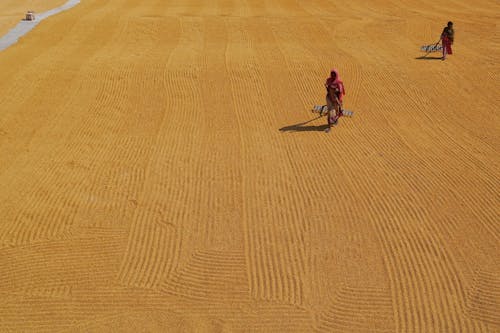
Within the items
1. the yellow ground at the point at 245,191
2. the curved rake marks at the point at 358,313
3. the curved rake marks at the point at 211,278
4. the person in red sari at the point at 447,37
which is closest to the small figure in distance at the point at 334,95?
the yellow ground at the point at 245,191

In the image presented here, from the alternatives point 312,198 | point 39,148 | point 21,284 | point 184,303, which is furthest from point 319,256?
point 39,148

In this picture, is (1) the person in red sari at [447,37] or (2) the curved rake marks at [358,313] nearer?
(2) the curved rake marks at [358,313]

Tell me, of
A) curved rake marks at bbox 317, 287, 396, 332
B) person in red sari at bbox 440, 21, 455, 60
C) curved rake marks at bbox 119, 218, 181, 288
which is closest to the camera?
curved rake marks at bbox 317, 287, 396, 332

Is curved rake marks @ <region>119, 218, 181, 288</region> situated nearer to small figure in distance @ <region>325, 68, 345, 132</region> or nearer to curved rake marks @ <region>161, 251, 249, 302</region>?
curved rake marks @ <region>161, 251, 249, 302</region>

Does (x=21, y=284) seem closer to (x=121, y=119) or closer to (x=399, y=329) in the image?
(x=399, y=329)

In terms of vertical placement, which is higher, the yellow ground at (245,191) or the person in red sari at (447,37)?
the person in red sari at (447,37)

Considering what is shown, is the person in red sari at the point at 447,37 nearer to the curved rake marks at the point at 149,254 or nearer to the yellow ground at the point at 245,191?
the yellow ground at the point at 245,191

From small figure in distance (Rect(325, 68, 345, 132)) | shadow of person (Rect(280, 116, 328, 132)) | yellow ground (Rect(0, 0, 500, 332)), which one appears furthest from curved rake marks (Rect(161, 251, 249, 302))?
small figure in distance (Rect(325, 68, 345, 132))
